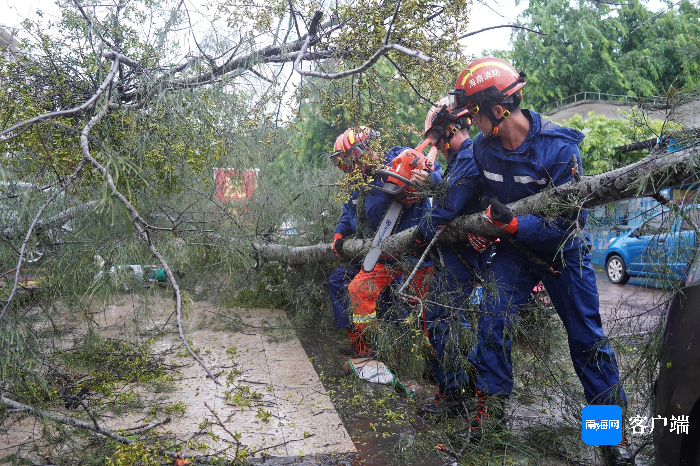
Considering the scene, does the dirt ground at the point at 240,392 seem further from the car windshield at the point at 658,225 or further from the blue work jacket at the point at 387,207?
the car windshield at the point at 658,225

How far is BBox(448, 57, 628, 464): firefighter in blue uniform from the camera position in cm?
305

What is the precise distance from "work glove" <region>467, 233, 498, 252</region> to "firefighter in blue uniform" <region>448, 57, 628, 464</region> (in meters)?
0.15

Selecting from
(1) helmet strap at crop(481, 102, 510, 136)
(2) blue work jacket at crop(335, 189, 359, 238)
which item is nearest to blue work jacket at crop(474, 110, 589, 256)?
(1) helmet strap at crop(481, 102, 510, 136)

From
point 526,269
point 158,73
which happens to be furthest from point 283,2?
point 526,269

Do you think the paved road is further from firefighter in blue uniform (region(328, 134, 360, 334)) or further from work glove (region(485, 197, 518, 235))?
firefighter in blue uniform (region(328, 134, 360, 334))

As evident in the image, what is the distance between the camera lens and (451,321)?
11.1 ft

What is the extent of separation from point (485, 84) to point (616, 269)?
28.8ft


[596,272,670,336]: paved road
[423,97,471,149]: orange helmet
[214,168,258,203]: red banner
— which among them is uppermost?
[423,97,471,149]: orange helmet

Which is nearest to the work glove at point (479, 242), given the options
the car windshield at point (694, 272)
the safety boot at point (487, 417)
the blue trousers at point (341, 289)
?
the safety boot at point (487, 417)

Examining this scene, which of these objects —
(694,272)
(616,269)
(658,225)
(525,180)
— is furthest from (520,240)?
(616,269)

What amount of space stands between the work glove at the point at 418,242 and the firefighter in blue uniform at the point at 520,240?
2.14 feet

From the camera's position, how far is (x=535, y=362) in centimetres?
379

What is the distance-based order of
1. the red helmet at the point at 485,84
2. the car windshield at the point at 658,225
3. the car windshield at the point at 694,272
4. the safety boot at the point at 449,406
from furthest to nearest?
the safety boot at the point at 449,406 → the red helmet at the point at 485,84 → the car windshield at the point at 658,225 → the car windshield at the point at 694,272

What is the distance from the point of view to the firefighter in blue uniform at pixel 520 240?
3.05 m
